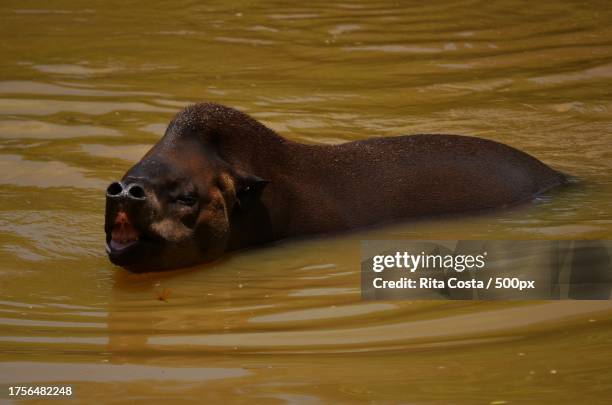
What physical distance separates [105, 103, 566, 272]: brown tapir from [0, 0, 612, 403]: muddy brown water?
0.16 meters

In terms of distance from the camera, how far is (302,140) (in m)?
11.0

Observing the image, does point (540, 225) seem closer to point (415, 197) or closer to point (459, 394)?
point (415, 197)

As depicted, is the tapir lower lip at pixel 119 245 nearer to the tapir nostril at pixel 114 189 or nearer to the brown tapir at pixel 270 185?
the brown tapir at pixel 270 185

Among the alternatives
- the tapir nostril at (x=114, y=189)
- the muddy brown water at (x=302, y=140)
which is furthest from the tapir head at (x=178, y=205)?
the muddy brown water at (x=302, y=140)

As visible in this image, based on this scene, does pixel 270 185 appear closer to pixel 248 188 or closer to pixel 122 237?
pixel 248 188

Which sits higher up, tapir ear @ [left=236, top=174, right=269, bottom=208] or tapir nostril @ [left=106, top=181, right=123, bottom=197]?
tapir nostril @ [left=106, top=181, right=123, bottom=197]

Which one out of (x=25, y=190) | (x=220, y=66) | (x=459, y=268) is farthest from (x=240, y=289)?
(x=220, y=66)

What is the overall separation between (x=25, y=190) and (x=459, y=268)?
3601 mm

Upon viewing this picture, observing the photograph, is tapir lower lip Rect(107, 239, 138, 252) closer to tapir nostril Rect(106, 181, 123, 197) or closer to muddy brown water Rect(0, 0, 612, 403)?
muddy brown water Rect(0, 0, 612, 403)

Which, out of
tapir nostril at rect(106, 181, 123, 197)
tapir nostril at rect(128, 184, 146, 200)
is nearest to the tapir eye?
tapir nostril at rect(128, 184, 146, 200)

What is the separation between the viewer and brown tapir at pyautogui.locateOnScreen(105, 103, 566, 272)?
7.89m

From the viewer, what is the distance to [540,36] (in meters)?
14.3

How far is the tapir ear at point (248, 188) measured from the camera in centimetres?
833

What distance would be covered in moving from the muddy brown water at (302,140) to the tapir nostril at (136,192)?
526mm
